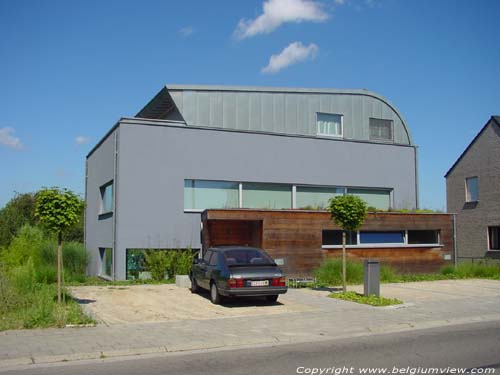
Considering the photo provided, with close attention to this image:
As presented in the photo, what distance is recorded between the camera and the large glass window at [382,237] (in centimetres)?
2167

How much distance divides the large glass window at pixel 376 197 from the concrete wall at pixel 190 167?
37 centimetres

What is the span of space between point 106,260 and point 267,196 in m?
7.19

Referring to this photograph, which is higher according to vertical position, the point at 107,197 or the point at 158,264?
the point at 107,197

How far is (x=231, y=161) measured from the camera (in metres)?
22.3

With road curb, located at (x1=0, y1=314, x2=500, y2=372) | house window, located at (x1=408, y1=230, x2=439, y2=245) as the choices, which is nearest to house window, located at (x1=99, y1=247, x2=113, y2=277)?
house window, located at (x1=408, y1=230, x2=439, y2=245)

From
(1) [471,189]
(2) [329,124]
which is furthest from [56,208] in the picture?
(1) [471,189]

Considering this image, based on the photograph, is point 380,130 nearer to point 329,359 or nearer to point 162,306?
point 162,306

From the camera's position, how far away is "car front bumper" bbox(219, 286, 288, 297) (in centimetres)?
1348

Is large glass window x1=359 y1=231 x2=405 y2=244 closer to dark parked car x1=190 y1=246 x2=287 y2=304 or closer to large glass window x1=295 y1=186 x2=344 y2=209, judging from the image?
large glass window x1=295 y1=186 x2=344 y2=209

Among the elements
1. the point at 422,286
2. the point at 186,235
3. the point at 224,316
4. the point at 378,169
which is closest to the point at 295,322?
the point at 224,316

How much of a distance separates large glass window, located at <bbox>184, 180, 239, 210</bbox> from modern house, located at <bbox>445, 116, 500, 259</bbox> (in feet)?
57.7

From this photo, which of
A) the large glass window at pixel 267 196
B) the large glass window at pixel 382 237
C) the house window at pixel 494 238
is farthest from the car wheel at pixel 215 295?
the house window at pixel 494 238

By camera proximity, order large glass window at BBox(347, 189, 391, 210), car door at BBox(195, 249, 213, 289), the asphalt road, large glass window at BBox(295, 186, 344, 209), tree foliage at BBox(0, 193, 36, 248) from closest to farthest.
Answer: the asphalt road → car door at BBox(195, 249, 213, 289) → large glass window at BBox(295, 186, 344, 209) → large glass window at BBox(347, 189, 391, 210) → tree foliage at BBox(0, 193, 36, 248)

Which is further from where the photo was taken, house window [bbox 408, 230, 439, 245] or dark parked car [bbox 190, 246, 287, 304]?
house window [bbox 408, 230, 439, 245]
